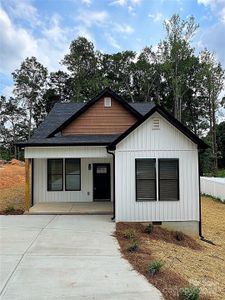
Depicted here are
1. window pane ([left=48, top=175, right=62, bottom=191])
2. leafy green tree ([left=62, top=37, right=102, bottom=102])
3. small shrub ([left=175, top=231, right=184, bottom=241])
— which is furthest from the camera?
leafy green tree ([left=62, top=37, right=102, bottom=102])

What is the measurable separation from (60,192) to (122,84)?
4061 centimetres

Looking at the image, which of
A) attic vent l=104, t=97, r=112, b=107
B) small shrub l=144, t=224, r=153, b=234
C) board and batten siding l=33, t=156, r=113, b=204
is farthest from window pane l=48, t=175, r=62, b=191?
small shrub l=144, t=224, r=153, b=234

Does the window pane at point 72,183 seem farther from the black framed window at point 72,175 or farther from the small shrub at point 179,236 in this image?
the small shrub at point 179,236

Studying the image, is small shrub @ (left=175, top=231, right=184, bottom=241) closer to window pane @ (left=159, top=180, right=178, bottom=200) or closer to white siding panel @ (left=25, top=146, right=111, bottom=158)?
window pane @ (left=159, top=180, right=178, bottom=200)

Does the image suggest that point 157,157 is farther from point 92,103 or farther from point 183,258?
point 92,103

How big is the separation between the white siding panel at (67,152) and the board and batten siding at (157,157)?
164 cm

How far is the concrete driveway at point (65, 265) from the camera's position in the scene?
5332 millimetres

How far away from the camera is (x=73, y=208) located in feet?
46.8

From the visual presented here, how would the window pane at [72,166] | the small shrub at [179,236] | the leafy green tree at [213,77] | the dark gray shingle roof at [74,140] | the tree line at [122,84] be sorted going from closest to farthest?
the small shrub at [179,236]
the dark gray shingle roof at [74,140]
the window pane at [72,166]
the leafy green tree at [213,77]
the tree line at [122,84]

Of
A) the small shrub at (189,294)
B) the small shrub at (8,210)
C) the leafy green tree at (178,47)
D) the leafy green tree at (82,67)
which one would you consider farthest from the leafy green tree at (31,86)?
the small shrub at (189,294)

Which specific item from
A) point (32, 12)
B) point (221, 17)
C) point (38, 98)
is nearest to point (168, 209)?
point (32, 12)

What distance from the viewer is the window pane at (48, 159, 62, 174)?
16.3m

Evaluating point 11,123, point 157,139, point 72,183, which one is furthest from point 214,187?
point 11,123

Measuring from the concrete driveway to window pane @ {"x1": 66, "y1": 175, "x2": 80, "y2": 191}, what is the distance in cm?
535
